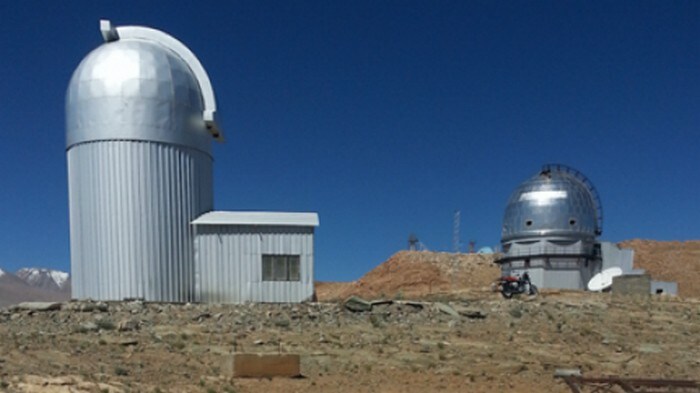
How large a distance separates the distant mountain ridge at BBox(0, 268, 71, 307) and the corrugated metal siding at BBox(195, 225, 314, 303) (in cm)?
5466

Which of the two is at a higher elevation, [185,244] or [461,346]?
[185,244]

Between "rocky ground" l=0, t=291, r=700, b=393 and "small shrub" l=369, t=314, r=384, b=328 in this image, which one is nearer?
"rocky ground" l=0, t=291, r=700, b=393

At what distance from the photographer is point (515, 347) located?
1594 centimetres

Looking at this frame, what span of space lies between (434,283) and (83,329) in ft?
126

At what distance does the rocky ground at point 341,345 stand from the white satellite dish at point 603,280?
12.2 m

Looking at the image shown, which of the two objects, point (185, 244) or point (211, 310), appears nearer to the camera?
point (211, 310)

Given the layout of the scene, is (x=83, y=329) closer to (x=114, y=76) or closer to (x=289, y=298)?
(x=289, y=298)

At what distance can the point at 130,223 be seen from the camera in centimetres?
1938

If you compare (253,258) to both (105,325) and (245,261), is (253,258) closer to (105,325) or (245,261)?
(245,261)

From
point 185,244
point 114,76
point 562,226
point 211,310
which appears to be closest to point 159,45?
point 114,76

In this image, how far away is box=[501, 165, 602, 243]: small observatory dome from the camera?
36.2m

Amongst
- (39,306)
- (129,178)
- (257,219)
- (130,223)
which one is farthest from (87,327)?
(257,219)

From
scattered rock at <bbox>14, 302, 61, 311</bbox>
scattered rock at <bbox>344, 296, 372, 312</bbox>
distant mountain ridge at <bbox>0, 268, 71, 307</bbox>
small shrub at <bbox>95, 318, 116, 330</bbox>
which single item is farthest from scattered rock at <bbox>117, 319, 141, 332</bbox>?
distant mountain ridge at <bbox>0, 268, 71, 307</bbox>

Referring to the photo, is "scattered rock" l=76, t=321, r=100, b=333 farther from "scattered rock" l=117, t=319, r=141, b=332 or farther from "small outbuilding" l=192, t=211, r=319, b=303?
"small outbuilding" l=192, t=211, r=319, b=303
